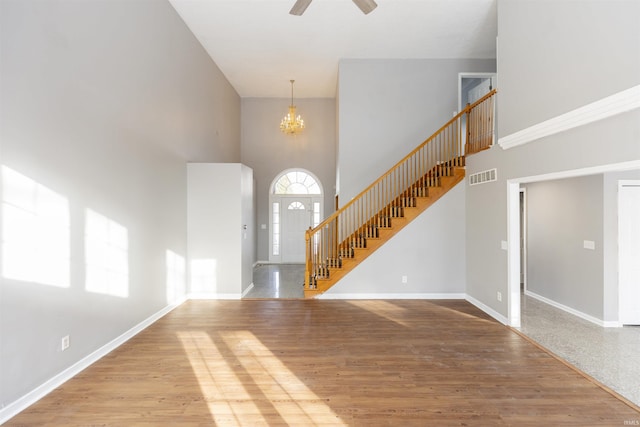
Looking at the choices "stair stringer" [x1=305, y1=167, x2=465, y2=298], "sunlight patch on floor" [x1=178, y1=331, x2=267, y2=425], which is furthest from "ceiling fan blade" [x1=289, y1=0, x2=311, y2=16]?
"sunlight patch on floor" [x1=178, y1=331, x2=267, y2=425]

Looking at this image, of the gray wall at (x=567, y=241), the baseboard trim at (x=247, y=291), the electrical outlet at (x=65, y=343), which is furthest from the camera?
the baseboard trim at (x=247, y=291)

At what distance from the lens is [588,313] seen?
4617 mm

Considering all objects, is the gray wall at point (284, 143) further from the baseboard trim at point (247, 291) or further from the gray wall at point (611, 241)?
the gray wall at point (611, 241)

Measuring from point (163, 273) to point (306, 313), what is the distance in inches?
92.5

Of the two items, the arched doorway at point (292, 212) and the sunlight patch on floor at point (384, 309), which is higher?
the arched doorway at point (292, 212)

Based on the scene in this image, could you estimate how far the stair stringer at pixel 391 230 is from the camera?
19.1ft

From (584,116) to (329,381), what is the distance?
11.6 ft

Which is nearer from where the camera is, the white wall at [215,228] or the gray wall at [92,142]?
the gray wall at [92,142]

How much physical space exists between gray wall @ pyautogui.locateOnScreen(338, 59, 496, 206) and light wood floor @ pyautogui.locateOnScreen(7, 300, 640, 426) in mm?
3640

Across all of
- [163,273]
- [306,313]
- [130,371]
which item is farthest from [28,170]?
[306,313]

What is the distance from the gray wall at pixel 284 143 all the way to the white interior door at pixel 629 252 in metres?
6.62

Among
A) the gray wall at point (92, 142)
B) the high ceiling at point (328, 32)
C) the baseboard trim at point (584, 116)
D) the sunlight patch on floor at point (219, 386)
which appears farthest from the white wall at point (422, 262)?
the gray wall at point (92, 142)

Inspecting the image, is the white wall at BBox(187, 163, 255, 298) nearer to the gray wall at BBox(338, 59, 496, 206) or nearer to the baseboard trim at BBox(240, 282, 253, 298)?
the baseboard trim at BBox(240, 282, 253, 298)

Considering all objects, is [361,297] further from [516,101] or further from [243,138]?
[243,138]
